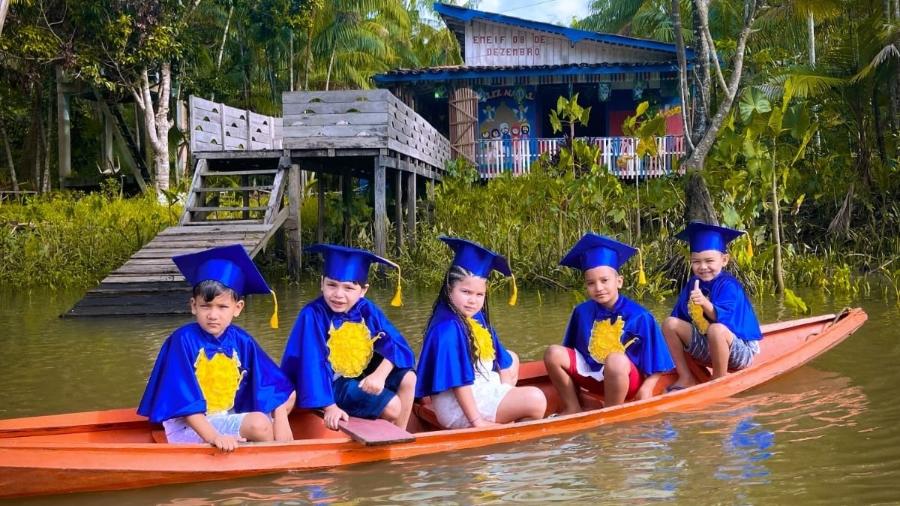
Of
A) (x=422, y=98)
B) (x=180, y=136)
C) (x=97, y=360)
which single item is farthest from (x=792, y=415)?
(x=180, y=136)

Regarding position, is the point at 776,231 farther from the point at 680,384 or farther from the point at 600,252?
the point at 600,252

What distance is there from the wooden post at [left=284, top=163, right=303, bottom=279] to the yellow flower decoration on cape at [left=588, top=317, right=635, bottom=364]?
9.69 meters

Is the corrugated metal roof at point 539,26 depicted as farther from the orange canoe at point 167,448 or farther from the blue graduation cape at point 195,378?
the blue graduation cape at point 195,378

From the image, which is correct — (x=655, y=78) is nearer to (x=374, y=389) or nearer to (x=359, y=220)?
(x=359, y=220)

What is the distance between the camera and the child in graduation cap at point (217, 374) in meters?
4.72

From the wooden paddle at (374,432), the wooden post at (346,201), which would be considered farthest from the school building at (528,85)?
the wooden paddle at (374,432)

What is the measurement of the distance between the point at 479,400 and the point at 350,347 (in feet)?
2.86

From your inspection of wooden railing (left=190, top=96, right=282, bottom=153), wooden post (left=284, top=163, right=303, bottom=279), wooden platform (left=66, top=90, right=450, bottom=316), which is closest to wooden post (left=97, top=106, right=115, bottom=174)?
wooden railing (left=190, top=96, right=282, bottom=153)

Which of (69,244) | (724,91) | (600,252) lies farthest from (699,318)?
(69,244)

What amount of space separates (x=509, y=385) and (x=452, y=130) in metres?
16.3

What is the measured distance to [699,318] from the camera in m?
6.54

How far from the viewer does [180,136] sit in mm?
23750

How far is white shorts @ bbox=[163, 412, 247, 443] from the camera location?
4.83 m

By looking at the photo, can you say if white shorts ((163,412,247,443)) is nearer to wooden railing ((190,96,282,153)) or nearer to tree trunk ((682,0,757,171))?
tree trunk ((682,0,757,171))
